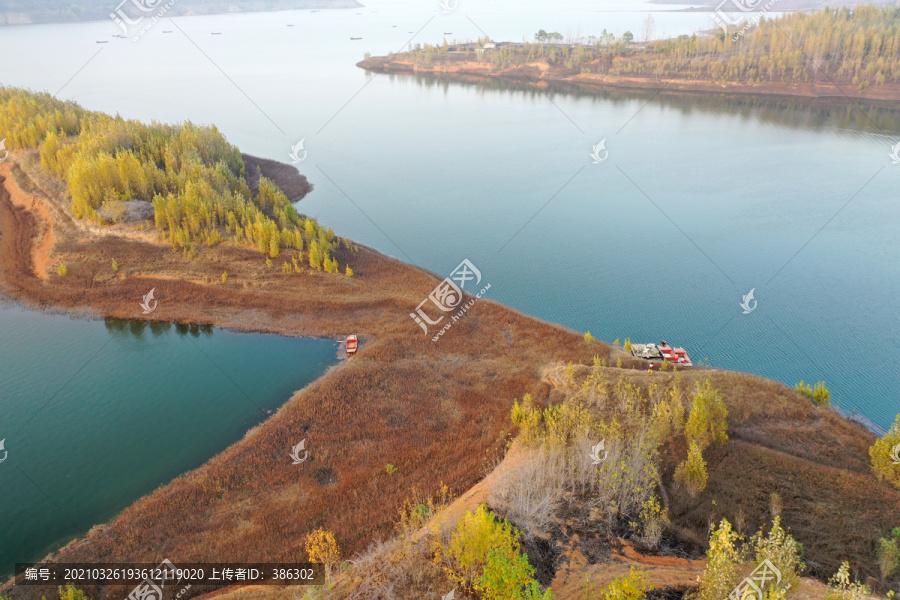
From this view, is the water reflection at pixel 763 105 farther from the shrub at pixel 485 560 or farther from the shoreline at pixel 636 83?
the shrub at pixel 485 560

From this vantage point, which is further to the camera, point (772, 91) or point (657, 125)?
point (772, 91)

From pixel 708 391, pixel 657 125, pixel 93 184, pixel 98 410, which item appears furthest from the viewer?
pixel 657 125

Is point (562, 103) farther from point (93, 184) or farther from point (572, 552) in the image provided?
point (572, 552)

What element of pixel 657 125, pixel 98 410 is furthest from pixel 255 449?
pixel 657 125
